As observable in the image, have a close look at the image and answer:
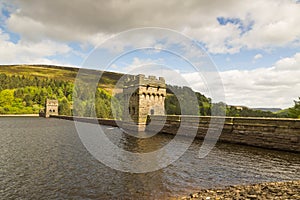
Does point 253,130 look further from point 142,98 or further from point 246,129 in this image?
point 142,98

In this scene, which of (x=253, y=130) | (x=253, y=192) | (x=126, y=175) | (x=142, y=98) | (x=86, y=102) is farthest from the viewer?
(x=86, y=102)

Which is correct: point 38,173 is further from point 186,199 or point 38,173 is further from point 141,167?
point 186,199

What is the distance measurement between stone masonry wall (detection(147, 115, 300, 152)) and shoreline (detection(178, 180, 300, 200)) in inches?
342

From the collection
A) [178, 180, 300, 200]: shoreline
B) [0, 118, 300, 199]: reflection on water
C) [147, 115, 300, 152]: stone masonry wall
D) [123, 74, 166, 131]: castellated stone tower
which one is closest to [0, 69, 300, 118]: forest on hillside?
[147, 115, 300, 152]: stone masonry wall

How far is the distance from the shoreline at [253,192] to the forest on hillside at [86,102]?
26105 mm

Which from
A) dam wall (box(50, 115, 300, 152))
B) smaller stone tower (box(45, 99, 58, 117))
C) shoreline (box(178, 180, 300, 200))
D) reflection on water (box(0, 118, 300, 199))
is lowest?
reflection on water (box(0, 118, 300, 199))

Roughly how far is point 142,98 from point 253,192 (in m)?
25.0

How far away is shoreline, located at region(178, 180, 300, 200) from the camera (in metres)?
6.48

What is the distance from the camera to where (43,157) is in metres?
13.7

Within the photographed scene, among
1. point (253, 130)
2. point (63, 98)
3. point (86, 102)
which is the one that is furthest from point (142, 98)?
point (63, 98)

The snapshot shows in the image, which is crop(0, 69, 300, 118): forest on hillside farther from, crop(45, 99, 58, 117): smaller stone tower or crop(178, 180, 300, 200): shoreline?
crop(178, 180, 300, 200): shoreline

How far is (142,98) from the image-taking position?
3148cm

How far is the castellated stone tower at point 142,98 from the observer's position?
102ft

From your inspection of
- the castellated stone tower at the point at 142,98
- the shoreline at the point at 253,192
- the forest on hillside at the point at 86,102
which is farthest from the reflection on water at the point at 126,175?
the forest on hillside at the point at 86,102
